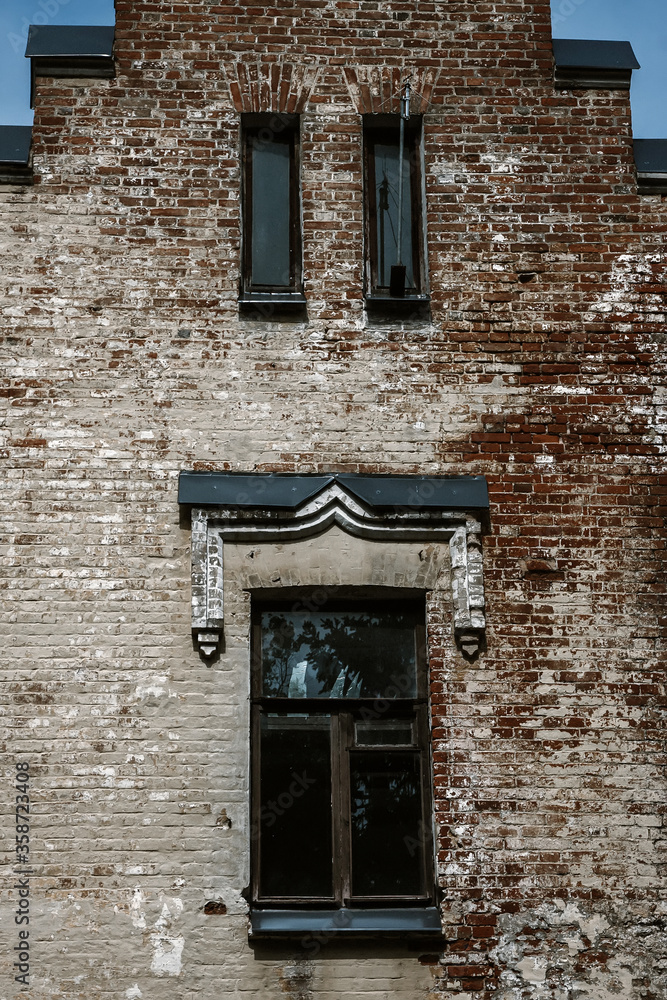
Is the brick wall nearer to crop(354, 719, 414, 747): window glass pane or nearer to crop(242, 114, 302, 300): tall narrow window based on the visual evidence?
crop(242, 114, 302, 300): tall narrow window

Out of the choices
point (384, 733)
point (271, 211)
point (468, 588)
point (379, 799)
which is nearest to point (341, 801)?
point (379, 799)

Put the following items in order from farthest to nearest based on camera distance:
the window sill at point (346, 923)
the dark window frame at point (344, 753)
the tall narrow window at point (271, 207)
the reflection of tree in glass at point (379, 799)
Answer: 1. the tall narrow window at point (271, 207)
2. the reflection of tree in glass at point (379, 799)
3. the dark window frame at point (344, 753)
4. the window sill at point (346, 923)

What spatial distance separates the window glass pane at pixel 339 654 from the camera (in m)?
7.21

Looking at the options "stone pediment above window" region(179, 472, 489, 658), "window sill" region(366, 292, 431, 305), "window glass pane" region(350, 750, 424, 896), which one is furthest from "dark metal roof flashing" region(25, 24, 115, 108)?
"window glass pane" region(350, 750, 424, 896)

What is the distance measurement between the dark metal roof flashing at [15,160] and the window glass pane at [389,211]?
223cm

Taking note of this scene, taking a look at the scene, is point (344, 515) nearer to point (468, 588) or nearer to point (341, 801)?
point (468, 588)

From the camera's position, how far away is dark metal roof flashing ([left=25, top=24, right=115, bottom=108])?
797cm

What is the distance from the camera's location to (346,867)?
271 inches

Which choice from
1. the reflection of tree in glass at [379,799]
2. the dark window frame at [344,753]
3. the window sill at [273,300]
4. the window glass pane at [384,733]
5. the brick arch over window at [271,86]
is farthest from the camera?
the brick arch over window at [271,86]

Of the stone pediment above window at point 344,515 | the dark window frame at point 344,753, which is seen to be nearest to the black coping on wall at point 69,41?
the stone pediment above window at point 344,515

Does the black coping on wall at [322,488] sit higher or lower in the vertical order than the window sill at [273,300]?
lower

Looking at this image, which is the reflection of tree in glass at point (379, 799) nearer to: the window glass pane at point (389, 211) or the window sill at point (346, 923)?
the window sill at point (346, 923)

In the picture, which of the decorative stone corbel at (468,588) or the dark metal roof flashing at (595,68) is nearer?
the decorative stone corbel at (468,588)

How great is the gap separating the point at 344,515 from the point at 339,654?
817mm
